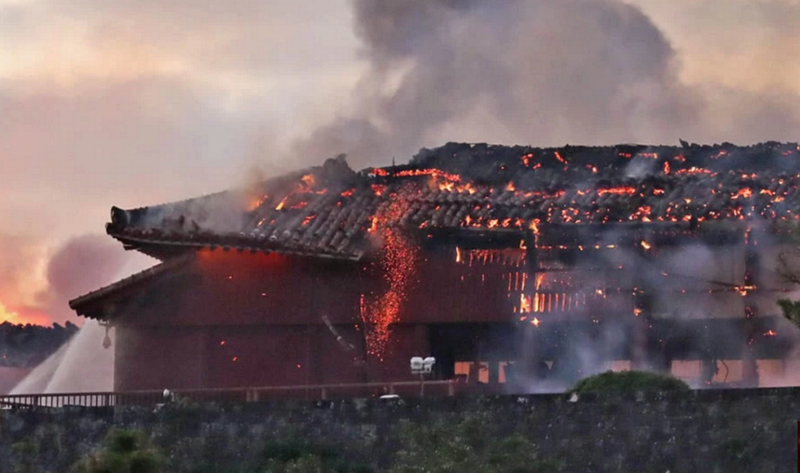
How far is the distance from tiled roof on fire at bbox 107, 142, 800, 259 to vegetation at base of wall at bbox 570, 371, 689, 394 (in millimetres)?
7620

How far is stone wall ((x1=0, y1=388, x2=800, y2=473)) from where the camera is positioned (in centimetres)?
2472

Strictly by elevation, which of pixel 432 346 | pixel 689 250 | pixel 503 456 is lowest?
pixel 503 456

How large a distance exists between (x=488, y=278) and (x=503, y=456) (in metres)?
11.3

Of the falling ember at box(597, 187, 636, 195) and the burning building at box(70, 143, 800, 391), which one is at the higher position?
the falling ember at box(597, 187, 636, 195)

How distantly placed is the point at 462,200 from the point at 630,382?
9.55 metres

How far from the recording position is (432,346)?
116 ft

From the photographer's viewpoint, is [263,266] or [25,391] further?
[25,391]

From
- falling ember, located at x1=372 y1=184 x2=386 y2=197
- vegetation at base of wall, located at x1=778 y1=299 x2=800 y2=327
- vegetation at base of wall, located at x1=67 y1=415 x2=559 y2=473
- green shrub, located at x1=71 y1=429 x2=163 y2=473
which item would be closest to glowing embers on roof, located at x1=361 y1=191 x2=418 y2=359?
falling ember, located at x1=372 y1=184 x2=386 y2=197

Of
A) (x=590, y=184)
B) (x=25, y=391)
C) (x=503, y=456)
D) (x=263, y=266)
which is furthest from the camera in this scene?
(x=25, y=391)

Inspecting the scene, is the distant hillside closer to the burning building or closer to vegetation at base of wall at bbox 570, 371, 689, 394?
the burning building

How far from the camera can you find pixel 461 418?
25.0 meters

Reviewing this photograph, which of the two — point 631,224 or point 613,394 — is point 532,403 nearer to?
point 613,394

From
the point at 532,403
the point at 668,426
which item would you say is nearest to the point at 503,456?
the point at 532,403

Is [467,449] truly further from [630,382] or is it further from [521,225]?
[521,225]
